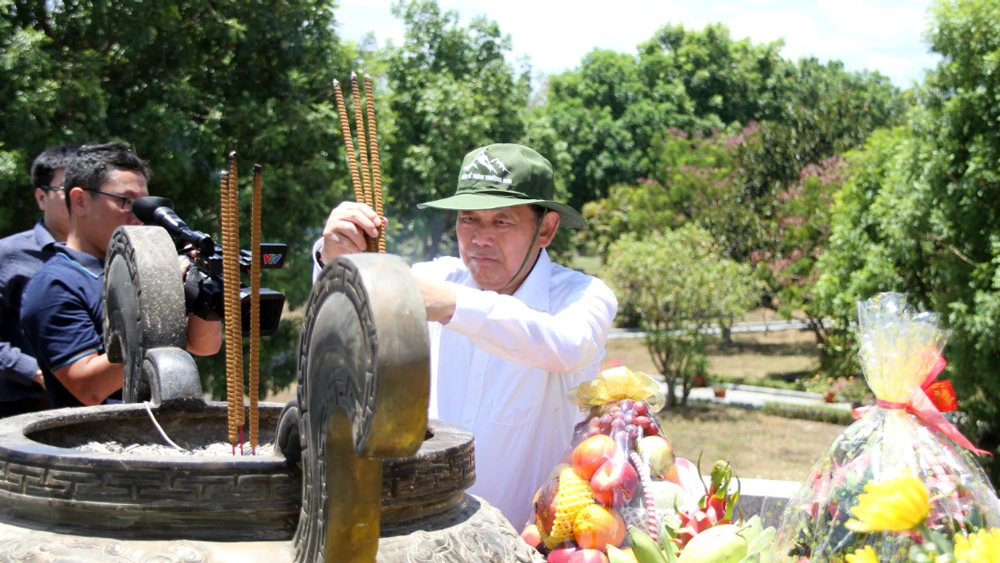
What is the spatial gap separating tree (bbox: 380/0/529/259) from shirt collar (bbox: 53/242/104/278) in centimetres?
1689

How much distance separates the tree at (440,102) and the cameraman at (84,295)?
55.3ft

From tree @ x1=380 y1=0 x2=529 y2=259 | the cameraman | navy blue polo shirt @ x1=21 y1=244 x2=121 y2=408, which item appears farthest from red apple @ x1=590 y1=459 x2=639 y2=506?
tree @ x1=380 y1=0 x2=529 y2=259

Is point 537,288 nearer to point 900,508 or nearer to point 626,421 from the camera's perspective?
point 626,421

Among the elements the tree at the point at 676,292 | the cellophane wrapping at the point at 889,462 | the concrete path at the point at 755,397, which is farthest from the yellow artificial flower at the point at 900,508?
the concrete path at the point at 755,397

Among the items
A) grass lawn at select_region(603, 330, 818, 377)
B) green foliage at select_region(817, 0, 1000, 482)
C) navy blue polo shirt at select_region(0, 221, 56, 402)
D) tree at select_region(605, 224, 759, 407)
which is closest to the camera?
navy blue polo shirt at select_region(0, 221, 56, 402)

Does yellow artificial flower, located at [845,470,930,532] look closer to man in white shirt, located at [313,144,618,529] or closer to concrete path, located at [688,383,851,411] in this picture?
man in white shirt, located at [313,144,618,529]

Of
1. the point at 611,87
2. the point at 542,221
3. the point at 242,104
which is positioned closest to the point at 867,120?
the point at 611,87

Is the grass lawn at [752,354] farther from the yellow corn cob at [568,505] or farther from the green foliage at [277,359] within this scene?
the yellow corn cob at [568,505]

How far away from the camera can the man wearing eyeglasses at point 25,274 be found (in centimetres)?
339

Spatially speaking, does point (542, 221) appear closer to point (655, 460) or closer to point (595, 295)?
point (595, 295)

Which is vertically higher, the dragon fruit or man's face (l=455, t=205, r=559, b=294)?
man's face (l=455, t=205, r=559, b=294)

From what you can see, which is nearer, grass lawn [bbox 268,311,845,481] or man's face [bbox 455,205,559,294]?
man's face [bbox 455,205,559,294]

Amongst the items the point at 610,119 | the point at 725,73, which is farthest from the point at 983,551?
the point at 725,73

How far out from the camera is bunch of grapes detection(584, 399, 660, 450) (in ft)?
7.20
